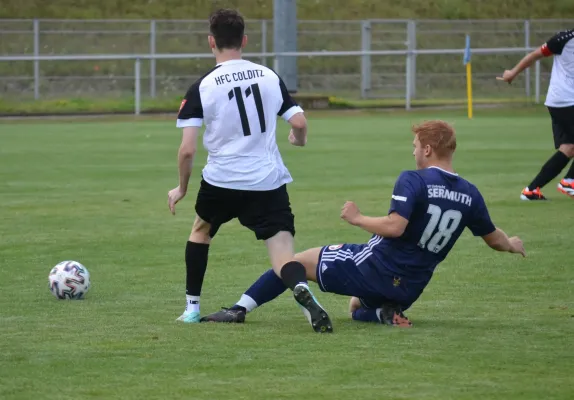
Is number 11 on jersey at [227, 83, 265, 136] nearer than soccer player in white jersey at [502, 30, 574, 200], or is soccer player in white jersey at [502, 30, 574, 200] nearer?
number 11 on jersey at [227, 83, 265, 136]

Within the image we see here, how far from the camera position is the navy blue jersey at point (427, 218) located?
6.19m

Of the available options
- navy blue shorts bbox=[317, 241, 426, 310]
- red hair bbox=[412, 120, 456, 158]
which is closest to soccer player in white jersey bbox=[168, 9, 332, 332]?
navy blue shorts bbox=[317, 241, 426, 310]

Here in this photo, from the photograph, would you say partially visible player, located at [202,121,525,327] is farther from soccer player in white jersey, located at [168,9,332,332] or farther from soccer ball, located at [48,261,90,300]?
soccer ball, located at [48,261,90,300]

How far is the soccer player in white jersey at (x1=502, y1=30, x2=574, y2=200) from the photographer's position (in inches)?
498

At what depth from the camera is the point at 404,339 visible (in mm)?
6008

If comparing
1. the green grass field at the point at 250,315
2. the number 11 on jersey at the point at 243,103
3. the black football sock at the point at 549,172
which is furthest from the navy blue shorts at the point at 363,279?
the black football sock at the point at 549,172

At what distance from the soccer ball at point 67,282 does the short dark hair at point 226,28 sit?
192 cm

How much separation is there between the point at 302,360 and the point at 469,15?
38362 millimetres

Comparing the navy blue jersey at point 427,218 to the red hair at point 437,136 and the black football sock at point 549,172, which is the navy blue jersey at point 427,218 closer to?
the red hair at point 437,136

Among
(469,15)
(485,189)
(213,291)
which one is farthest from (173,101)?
(213,291)

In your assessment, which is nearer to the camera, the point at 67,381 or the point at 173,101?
the point at 67,381

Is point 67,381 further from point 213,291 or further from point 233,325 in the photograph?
point 213,291

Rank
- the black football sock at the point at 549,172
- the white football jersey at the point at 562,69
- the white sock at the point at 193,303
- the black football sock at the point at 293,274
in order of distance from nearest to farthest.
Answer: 1. the black football sock at the point at 293,274
2. the white sock at the point at 193,303
3. the black football sock at the point at 549,172
4. the white football jersey at the point at 562,69

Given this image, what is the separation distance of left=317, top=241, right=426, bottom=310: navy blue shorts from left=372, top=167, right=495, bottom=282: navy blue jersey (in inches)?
1.9
